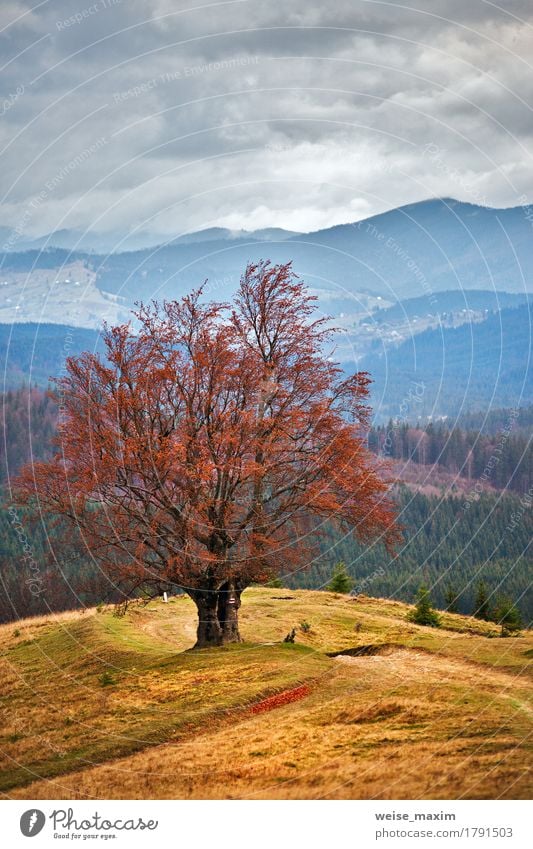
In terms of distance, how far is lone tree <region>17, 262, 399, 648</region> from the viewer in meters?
33.9

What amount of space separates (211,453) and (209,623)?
7730 mm

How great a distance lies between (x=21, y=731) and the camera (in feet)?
92.8

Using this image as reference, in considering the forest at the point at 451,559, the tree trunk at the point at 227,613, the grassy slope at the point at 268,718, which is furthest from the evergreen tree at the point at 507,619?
the forest at the point at 451,559

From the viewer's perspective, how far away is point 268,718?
2661cm

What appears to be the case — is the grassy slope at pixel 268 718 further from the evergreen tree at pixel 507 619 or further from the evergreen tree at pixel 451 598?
Answer: the evergreen tree at pixel 451 598

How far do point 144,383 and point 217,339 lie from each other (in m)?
3.52

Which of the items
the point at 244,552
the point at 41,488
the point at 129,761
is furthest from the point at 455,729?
the point at 41,488

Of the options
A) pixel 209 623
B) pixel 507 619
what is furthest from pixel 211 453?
pixel 507 619

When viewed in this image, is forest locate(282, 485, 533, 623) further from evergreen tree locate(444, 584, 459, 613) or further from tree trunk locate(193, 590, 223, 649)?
tree trunk locate(193, 590, 223, 649)

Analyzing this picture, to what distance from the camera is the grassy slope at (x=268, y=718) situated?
21188mm

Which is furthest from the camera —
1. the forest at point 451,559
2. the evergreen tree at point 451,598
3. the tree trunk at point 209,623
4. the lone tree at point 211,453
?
the forest at point 451,559

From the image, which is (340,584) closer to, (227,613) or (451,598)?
(451,598)

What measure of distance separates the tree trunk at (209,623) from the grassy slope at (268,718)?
1455mm
